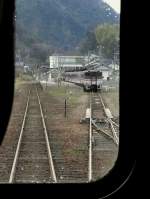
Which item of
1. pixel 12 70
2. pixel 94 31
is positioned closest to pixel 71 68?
pixel 94 31

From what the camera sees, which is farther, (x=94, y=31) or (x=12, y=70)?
(x=94, y=31)

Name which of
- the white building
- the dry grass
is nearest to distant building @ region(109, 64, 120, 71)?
the white building

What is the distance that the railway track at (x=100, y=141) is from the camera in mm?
1997

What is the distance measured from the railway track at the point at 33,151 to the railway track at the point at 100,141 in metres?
0.23

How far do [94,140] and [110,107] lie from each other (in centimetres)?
26

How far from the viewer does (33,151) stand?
2166 mm

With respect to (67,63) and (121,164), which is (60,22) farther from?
(121,164)

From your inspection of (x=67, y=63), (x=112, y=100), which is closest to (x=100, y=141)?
(x=112, y=100)

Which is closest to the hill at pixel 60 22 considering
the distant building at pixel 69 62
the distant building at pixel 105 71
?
the distant building at pixel 69 62

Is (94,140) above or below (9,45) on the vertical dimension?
below

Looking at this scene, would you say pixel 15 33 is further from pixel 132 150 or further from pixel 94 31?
pixel 132 150

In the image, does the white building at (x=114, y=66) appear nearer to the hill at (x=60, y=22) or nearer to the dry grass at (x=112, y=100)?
the dry grass at (x=112, y=100)

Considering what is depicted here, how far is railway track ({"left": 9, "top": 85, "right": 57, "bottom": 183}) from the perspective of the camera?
79.6 inches

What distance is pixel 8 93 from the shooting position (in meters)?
1.74
